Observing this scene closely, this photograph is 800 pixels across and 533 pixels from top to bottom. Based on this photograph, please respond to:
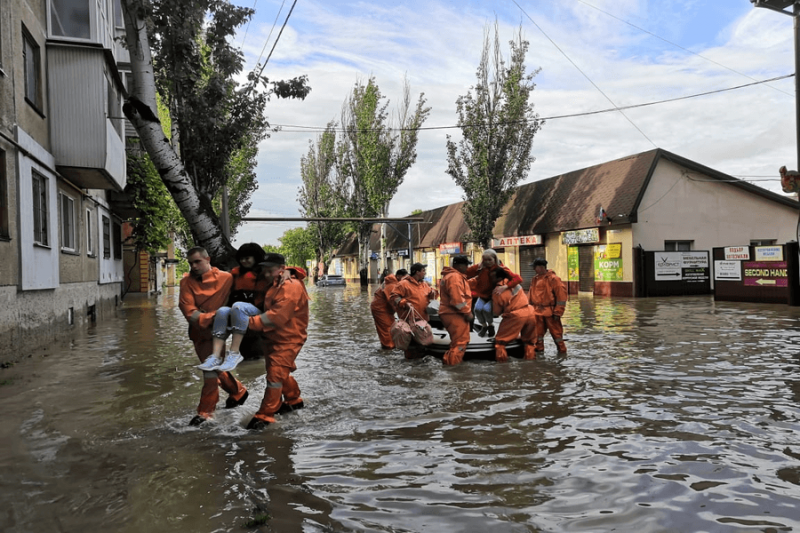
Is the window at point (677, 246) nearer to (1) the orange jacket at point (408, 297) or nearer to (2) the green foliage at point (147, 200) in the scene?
(1) the orange jacket at point (408, 297)

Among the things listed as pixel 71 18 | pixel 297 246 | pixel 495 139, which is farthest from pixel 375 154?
pixel 297 246

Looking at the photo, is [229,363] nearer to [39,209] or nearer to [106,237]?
[39,209]

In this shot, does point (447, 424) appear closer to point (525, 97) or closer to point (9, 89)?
point (9, 89)

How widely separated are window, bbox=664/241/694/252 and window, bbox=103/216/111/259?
75.0 ft

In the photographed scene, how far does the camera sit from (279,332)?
6035 millimetres

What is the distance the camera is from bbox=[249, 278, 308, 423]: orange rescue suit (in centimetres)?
593

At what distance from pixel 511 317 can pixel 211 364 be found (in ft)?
17.0

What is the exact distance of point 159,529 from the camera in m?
3.55

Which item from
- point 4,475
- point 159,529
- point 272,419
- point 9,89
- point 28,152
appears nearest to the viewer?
point 159,529

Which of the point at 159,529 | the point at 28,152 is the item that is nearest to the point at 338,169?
the point at 28,152

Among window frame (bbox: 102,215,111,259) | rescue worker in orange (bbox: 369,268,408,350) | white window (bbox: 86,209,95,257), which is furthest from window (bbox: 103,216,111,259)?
rescue worker in orange (bbox: 369,268,408,350)

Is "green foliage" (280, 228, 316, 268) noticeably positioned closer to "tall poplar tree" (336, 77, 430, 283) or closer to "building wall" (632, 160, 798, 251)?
"tall poplar tree" (336, 77, 430, 283)

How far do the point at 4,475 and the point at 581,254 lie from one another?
2804 centimetres

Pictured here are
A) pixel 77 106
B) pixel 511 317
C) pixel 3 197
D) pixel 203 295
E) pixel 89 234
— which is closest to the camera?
pixel 203 295
